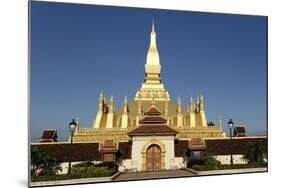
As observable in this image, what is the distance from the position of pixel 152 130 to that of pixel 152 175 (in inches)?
19.9

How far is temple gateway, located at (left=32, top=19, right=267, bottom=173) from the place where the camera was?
550cm

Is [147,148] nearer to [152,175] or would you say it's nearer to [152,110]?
[152,175]

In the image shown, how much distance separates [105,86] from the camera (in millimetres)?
5527

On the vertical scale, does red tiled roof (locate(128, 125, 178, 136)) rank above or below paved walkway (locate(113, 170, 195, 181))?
above

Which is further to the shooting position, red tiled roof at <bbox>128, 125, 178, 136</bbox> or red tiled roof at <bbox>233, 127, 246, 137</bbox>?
red tiled roof at <bbox>233, 127, 246, 137</bbox>

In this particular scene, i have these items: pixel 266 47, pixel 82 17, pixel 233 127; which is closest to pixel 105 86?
pixel 82 17

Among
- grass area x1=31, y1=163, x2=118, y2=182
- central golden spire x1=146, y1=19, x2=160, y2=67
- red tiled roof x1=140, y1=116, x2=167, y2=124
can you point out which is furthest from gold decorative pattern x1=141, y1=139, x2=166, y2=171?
central golden spire x1=146, y1=19, x2=160, y2=67

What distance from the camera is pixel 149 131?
5.70m

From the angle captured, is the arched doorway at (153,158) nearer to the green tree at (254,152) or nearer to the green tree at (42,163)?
the green tree at (42,163)

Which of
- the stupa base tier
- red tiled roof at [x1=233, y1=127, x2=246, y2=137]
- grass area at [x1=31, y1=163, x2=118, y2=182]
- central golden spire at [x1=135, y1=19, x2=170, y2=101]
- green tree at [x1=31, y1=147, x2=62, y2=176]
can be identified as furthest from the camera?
red tiled roof at [x1=233, y1=127, x2=246, y2=137]

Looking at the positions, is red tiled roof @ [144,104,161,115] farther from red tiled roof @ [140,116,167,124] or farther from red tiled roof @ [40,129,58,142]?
red tiled roof @ [40,129,58,142]

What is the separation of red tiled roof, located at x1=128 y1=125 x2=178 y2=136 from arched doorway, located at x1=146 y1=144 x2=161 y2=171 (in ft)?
0.50

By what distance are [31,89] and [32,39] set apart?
512mm

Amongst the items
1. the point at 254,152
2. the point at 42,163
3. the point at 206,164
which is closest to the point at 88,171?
the point at 42,163
